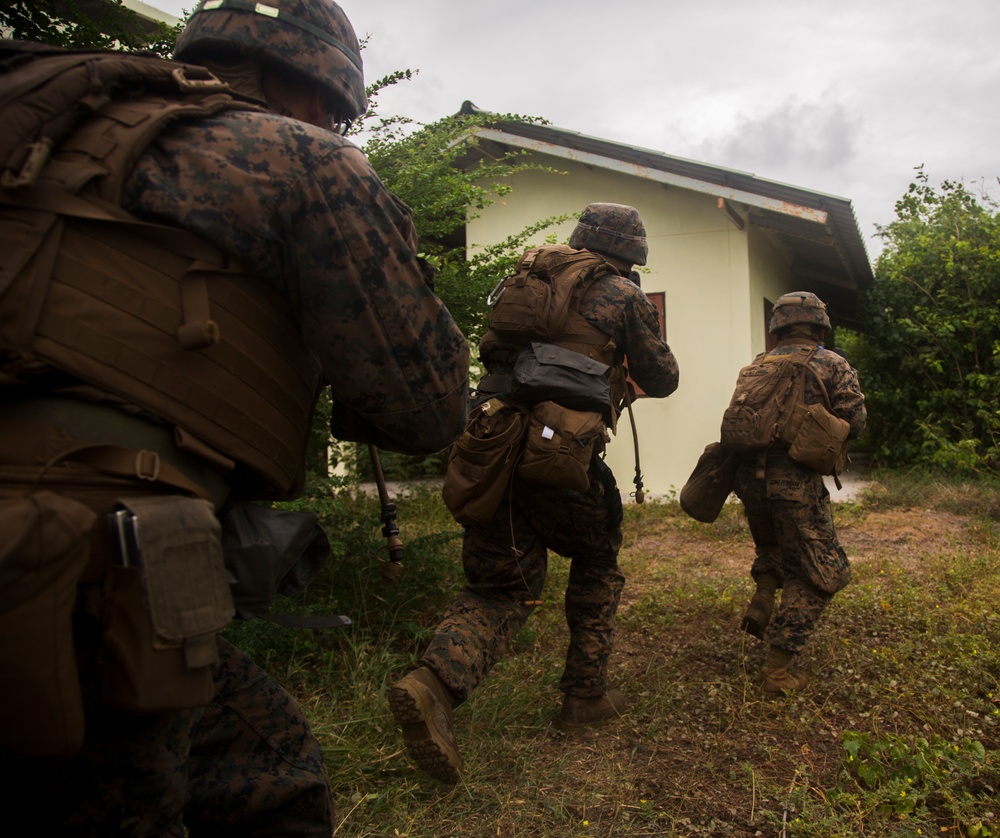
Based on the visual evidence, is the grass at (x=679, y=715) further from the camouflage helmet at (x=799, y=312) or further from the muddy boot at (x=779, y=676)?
the camouflage helmet at (x=799, y=312)

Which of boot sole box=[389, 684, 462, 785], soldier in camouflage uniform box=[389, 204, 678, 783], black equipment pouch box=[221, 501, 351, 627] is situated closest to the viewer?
black equipment pouch box=[221, 501, 351, 627]

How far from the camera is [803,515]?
4410mm

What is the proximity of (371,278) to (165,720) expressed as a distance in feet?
2.47

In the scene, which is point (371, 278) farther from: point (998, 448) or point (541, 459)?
point (998, 448)

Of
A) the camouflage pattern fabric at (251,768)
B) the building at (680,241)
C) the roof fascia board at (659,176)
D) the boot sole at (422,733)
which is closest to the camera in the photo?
the camouflage pattern fabric at (251,768)

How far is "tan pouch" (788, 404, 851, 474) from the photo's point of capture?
4340 millimetres

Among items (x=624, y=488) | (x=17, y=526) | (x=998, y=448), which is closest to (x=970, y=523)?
(x=998, y=448)

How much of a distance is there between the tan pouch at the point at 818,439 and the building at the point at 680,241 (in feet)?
16.2

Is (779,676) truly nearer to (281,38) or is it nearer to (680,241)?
(281,38)

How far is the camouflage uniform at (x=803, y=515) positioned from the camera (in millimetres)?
4250

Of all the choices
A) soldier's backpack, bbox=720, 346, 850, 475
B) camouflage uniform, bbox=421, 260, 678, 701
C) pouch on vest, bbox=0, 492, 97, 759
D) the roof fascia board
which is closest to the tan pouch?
soldier's backpack, bbox=720, 346, 850, 475

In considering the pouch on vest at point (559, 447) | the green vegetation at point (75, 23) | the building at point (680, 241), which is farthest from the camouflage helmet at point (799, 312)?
the building at point (680, 241)

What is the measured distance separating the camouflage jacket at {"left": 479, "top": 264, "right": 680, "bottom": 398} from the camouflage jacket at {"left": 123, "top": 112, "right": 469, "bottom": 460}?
6.72ft

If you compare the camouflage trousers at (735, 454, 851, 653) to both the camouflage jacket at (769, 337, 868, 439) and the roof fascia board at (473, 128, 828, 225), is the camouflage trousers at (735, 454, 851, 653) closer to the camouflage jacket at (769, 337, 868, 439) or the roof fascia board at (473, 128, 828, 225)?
the camouflage jacket at (769, 337, 868, 439)
